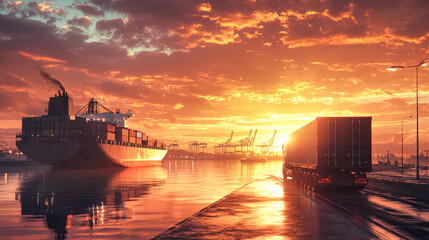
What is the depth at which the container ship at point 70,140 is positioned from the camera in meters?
80.8

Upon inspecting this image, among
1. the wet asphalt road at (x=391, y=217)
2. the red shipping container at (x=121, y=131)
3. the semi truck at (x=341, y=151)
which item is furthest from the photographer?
the red shipping container at (x=121, y=131)

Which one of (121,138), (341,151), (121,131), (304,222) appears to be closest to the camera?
(304,222)

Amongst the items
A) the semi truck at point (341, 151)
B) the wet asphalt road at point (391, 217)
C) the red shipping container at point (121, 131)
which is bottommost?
the wet asphalt road at point (391, 217)

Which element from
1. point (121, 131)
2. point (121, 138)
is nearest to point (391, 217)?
point (121, 138)

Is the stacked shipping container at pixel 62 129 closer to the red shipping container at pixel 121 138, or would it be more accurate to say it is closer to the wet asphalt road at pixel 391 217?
the red shipping container at pixel 121 138

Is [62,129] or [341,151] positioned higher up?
[62,129]

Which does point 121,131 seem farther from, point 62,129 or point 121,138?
point 62,129

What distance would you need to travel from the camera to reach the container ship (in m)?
80.8

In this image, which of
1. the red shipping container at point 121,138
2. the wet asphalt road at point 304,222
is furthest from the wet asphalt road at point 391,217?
the red shipping container at point 121,138

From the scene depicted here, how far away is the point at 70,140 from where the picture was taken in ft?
275

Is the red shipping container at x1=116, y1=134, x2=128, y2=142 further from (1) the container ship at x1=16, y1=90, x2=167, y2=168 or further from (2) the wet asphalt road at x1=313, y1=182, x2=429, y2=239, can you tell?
(2) the wet asphalt road at x1=313, y1=182, x2=429, y2=239

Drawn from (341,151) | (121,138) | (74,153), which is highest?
(121,138)

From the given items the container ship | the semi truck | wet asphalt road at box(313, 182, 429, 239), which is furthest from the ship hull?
wet asphalt road at box(313, 182, 429, 239)

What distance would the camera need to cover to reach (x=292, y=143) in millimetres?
35406
